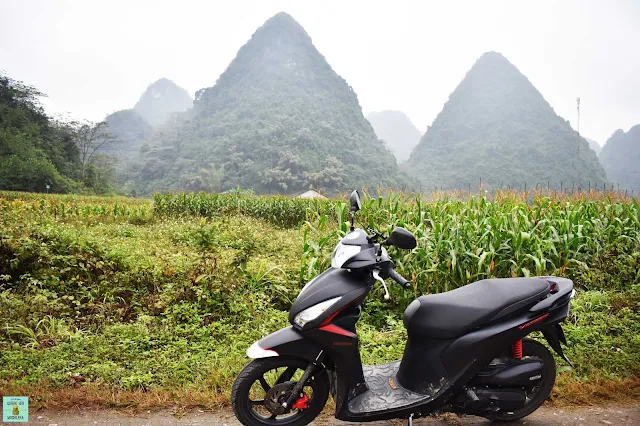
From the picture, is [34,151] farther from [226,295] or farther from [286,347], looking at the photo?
[286,347]

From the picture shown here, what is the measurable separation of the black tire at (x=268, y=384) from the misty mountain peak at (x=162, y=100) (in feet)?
414

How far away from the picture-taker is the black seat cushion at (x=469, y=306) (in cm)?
248

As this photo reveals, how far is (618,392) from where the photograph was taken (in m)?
3.09

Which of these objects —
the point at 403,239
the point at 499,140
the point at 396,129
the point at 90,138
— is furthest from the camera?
the point at 396,129

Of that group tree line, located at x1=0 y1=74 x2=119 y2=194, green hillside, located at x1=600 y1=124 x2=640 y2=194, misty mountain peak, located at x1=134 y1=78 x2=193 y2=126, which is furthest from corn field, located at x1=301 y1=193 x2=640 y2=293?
misty mountain peak, located at x1=134 y1=78 x2=193 y2=126

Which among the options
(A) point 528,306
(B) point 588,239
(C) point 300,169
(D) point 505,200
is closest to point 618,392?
(A) point 528,306

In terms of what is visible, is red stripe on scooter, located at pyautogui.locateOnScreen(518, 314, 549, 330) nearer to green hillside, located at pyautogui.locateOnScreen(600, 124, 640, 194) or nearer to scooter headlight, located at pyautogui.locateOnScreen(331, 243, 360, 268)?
scooter headlight, located at pyautogui.locateOnScreen(331, 243, 360, 268)

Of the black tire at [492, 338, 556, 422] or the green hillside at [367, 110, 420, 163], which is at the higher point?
the green hillside at [367, 110, 420, 163]

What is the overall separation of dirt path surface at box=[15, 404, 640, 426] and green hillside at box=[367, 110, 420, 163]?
120827 mm

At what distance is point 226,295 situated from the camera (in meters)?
4.69

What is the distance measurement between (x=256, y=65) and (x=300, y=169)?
50.2m

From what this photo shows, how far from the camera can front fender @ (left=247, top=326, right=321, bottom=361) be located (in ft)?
7.97

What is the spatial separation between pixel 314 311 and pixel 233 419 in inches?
→ 42.0

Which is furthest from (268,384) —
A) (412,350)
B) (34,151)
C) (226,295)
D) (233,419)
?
(34,151)
